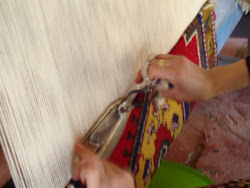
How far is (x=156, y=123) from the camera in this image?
2.82 feet

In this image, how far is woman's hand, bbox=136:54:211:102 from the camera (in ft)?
2.26

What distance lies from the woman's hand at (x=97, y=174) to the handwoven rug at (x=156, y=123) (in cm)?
18

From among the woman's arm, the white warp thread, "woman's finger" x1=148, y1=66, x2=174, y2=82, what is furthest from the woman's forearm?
the white warp thread

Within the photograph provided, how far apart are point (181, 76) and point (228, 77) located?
0.16 meters

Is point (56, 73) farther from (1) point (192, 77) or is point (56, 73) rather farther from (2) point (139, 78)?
(1) point (192, 77)

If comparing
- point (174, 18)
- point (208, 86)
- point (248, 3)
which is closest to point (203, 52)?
point (174, 18)

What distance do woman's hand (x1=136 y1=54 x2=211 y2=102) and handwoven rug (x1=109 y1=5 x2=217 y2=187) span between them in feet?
0.27

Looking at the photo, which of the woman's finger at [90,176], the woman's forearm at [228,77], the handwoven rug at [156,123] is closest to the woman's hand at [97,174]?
the woman's finger at [90,176]

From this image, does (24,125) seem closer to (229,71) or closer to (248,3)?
(229,71)

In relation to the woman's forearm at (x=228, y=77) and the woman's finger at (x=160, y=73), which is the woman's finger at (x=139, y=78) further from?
the woman's forearm at (x=228, y=77)

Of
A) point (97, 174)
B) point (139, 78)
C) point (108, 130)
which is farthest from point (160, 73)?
point (97, 174)

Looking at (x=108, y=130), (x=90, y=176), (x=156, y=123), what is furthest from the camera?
(x=156, y=123)

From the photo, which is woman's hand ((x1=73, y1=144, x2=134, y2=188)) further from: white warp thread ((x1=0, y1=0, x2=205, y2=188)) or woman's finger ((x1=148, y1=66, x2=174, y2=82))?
woman's finger ((x1=148, y1=66, x2=174, y2=82))

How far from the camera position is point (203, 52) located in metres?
1.17
